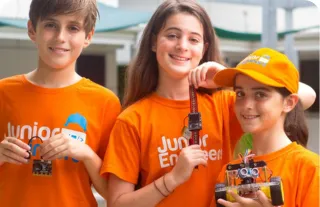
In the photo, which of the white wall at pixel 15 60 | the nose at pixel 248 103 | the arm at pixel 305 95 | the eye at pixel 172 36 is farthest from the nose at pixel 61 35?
the white wall at pixel 15 60

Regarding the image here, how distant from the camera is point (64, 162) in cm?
234

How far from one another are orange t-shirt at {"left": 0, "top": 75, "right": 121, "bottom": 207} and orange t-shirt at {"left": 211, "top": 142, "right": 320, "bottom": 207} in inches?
30.6

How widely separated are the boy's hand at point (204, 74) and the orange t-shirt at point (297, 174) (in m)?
0.43

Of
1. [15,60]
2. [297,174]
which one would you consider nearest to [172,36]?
[297,174]

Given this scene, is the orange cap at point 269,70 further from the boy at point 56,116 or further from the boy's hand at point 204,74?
the boy at point 56,116

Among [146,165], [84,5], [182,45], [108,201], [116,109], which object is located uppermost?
[84,5]

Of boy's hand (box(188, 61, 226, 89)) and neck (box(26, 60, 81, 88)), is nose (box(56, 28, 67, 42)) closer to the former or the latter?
neck (box(26, 60, 81, 88))

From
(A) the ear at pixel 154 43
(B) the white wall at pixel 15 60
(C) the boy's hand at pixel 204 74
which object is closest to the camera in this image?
(C) the boy's hand at pixel 204 74

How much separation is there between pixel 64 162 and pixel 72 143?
15cm

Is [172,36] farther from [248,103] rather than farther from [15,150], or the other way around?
[15,150]

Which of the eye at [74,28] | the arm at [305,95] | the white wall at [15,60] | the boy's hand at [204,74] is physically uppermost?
the white wall at [15,60]

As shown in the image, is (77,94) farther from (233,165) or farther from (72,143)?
(233,165)

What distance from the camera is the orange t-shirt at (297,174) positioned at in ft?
6.24

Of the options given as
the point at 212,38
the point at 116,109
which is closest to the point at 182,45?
the point at 212,38
